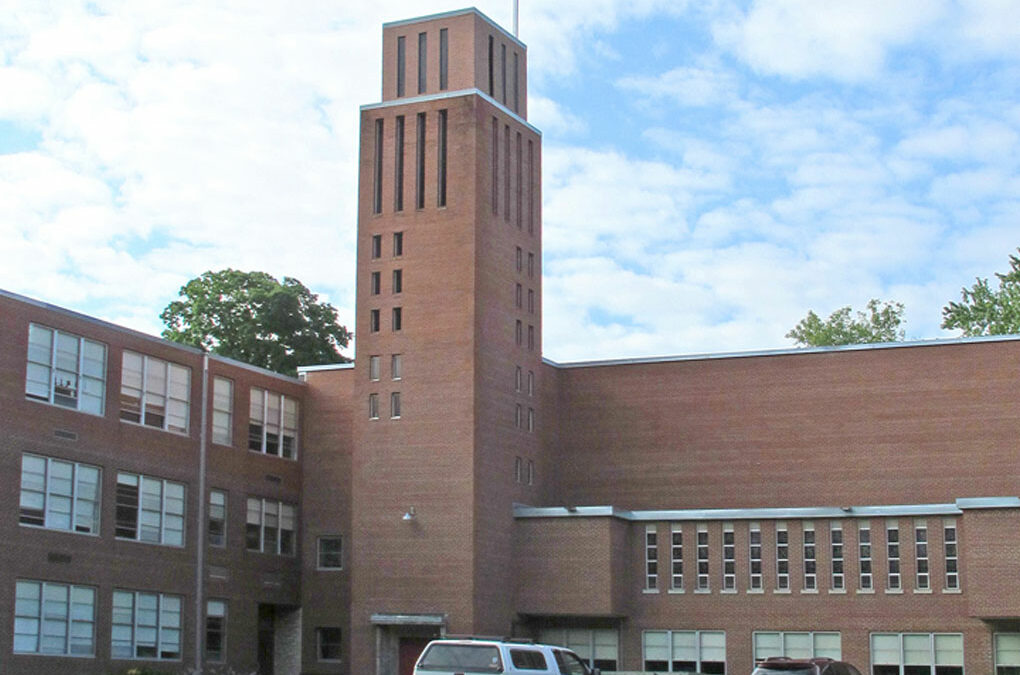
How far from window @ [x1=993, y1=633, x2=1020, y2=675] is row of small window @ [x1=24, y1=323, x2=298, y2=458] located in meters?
25.9

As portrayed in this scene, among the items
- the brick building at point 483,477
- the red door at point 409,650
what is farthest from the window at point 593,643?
the red door at point 409,650

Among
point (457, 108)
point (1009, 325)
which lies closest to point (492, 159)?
point (457, 108)

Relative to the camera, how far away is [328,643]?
55.5 meters

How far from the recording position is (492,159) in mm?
53594

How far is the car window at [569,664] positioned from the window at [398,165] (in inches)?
899

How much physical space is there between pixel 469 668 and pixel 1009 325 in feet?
162

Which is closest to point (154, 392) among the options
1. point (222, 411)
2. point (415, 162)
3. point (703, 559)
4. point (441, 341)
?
point (222, 411)

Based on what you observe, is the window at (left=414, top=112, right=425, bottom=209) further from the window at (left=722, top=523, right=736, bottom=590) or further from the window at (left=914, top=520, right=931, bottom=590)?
the window at (left=914, top=520, right=931, bottom=590)

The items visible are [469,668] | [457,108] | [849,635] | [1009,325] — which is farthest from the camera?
[1009,325]

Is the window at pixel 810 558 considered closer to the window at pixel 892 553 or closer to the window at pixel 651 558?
the window at pixel 892 553

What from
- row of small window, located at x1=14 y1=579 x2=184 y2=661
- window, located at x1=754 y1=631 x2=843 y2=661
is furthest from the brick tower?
window, located at x1=754 y1=631 x2=843 y2=661

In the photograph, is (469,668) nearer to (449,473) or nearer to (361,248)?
(449,473)

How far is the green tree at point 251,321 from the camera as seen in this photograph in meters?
79.4

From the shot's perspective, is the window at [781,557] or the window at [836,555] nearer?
the window at [836,555]
